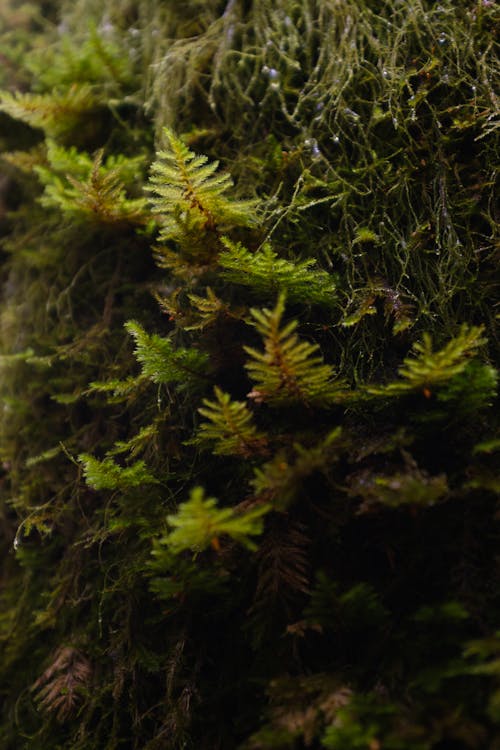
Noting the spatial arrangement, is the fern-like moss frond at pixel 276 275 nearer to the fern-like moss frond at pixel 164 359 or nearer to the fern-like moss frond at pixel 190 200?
the fern-like moss frond at pixel 190 200

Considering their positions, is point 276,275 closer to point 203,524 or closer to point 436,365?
point 436,365

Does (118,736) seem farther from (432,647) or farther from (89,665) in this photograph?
(432,647)

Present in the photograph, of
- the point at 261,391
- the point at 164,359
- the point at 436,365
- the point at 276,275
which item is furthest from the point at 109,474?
the point at 436,365

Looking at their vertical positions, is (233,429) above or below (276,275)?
below

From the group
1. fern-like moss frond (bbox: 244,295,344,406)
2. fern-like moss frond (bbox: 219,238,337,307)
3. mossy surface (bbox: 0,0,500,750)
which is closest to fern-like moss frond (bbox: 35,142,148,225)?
mossy surface (bbox: 0,0,500,750)

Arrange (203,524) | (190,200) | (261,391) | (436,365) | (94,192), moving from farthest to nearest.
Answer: (94,192) → (190,200) → (261,391) → (436,365) → (203,524)

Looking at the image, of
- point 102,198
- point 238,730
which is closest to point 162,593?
point 238,730
